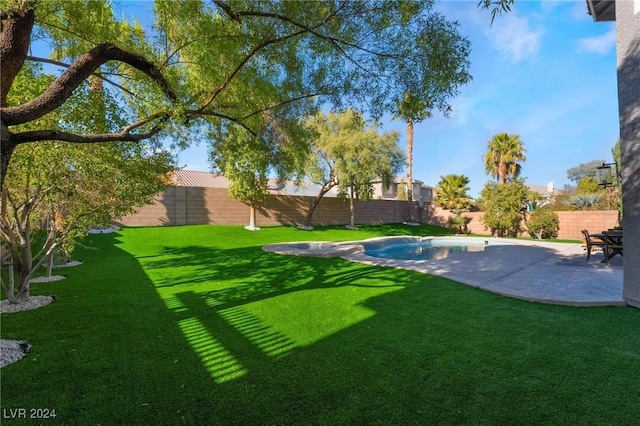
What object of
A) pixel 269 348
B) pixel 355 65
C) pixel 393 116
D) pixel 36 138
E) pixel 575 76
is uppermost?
pixel 575 76

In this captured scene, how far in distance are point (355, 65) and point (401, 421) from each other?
208 inches

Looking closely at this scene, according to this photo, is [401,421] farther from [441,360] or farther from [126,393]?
[126,393]

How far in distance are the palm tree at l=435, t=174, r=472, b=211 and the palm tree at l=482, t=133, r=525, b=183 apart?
2269mm

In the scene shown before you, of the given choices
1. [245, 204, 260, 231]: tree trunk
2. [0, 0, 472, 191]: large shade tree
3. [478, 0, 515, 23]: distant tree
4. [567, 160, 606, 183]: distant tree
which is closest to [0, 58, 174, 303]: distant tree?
[0, 0, 472, 191]: large shade tree

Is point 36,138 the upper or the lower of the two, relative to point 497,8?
lower

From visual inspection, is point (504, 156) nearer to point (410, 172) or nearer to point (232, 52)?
point (410, 172)

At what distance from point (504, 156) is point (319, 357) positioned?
27155 millimetres

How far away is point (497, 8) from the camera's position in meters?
3.01

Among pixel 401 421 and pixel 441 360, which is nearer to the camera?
pixel 401 421

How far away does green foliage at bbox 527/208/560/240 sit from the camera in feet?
63.2

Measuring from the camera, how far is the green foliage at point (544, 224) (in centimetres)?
1925

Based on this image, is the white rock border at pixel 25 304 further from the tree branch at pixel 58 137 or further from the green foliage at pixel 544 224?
the green foliage at pixel 544 224

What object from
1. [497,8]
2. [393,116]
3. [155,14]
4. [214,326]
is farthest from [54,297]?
[497,8]

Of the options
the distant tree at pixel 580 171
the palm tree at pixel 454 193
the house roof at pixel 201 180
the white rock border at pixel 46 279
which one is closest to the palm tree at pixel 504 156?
the palm tree at pixel 454 193
